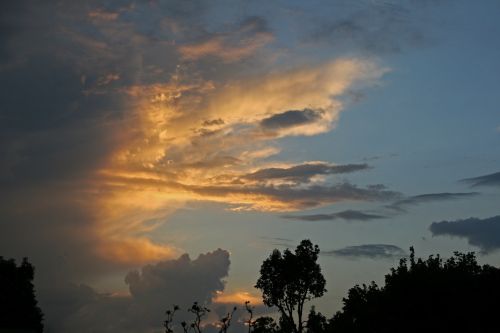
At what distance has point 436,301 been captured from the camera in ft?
170

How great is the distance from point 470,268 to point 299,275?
27.5 m

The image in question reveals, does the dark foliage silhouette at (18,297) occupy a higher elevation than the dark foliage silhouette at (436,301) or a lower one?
higher

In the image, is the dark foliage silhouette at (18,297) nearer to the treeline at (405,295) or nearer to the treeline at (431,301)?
the treeline at (405,295)

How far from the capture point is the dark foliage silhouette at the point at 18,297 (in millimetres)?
93688

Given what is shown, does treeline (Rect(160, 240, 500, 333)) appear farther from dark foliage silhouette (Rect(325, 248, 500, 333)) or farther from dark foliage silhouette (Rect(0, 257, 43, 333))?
dark foliage silhouette (Rect(0, 257, 43, 333))

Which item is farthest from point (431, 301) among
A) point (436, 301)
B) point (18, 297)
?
point (18, 297)

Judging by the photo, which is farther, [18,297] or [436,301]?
[18,297]

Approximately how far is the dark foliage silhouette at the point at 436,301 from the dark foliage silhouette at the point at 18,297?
192 feet

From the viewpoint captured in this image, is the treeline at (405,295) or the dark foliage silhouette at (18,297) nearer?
the treeline at (405,295)

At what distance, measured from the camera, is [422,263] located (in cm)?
5997

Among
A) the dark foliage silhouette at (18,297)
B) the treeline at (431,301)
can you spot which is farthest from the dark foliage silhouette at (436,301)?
the dark foliage silhouette at (18,297)

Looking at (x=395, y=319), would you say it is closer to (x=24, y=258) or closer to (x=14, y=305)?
(x=14, y=305)

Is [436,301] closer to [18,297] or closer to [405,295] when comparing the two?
[405,295]

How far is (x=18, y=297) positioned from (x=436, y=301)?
76742 mm
